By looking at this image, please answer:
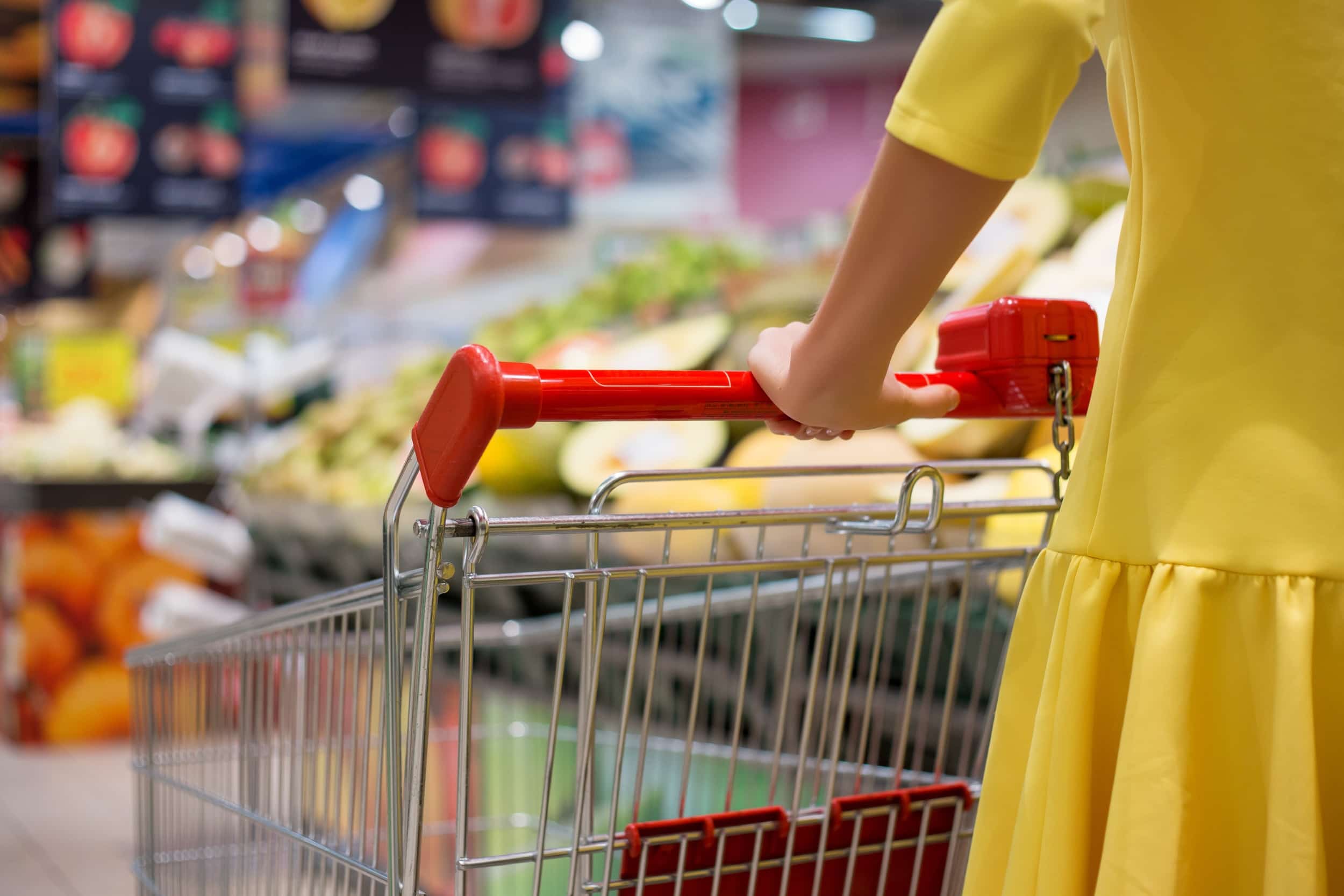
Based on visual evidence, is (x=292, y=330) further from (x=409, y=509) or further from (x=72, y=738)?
(x=409, y=509)

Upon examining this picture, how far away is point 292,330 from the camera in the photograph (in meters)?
6.43

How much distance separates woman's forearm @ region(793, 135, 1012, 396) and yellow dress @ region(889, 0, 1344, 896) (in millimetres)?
20

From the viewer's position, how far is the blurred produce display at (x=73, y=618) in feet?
17.1

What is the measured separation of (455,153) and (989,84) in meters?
5.86

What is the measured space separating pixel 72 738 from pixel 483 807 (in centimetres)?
332

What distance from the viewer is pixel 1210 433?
81 centimetres

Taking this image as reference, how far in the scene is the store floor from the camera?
11.8 ft

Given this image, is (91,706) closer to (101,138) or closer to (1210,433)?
A: (101,138)

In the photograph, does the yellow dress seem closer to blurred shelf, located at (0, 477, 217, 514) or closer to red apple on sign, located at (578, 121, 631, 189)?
blurred shelf, located at (0, 477, 217, 514)

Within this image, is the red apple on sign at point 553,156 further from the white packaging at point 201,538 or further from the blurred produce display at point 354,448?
the white packaging at point 201,538

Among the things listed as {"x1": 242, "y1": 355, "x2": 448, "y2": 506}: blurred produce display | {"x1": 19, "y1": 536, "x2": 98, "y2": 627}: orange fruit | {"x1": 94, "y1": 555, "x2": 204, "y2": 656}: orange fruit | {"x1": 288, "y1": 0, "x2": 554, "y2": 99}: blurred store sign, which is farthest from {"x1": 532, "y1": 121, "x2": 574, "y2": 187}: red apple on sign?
{"x1": 19, "y1": 536, "x2": 98, "y2": 627}: orange fruit

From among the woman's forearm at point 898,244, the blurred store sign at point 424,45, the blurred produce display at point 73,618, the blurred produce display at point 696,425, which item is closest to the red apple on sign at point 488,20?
the blurred store sign at point 424,45

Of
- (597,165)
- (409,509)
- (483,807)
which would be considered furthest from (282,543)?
(597,165)

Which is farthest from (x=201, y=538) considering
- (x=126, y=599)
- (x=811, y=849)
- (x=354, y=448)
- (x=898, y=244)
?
(x=898, y=244)
